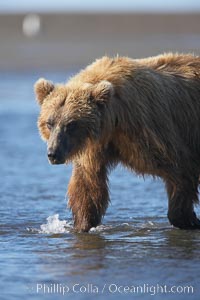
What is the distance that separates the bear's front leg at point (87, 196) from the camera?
8211 millimetres

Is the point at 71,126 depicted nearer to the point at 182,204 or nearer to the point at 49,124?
the point at 49,124

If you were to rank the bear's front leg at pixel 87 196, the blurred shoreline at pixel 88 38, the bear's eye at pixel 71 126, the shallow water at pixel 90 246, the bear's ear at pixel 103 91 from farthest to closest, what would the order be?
the blurred shoreline at pixel 88 38 < the bear's front leg at pixel 87 196 < the bear's eye at pixel 71 126 < the bear's ear at pixel 103 91 < the shallow water at pixel 90 246

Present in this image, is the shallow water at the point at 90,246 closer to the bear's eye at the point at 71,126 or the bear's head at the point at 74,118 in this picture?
the bear's head at the point at 74,118

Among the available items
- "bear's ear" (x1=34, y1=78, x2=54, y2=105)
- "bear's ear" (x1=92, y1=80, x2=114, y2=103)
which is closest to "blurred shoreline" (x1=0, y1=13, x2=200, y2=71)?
"bear's ear" (x1=34, y1=78, x2=54, y2=105)

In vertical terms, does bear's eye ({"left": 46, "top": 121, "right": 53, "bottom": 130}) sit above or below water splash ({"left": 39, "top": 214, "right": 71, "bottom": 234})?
above

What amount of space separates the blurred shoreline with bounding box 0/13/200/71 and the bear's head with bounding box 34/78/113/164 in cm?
1838

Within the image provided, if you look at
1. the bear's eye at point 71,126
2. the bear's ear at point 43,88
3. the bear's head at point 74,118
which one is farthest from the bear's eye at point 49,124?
the bear's ear at point 43,88

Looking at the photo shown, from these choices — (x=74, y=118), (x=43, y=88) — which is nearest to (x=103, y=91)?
(x=74, y=118)

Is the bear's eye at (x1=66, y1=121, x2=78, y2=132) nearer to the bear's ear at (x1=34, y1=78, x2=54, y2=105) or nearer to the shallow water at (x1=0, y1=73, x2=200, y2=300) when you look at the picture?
the bear's ear at (x1=34, y1=78, x2=54, y2=105)

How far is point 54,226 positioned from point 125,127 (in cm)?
126

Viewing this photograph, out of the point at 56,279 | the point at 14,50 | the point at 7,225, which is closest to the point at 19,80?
the point at 14,50

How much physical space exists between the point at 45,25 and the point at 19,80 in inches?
1100

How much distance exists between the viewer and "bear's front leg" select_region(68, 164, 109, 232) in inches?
323

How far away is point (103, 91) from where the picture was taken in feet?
24.8
